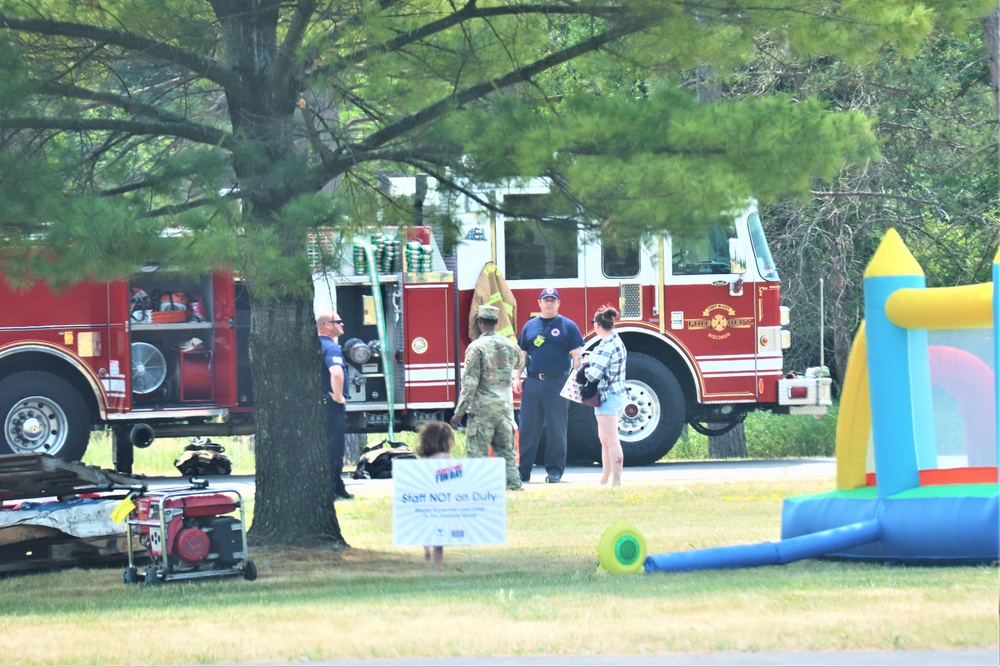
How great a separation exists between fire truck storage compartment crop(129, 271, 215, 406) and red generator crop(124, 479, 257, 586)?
22.7 ft

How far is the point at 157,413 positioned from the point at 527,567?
→ 25.1 ft

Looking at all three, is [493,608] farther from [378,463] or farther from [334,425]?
[378,463]

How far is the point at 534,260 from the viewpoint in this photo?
56.2ft

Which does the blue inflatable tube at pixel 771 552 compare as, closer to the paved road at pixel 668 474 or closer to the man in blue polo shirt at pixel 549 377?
the paved road at pixel 668 474

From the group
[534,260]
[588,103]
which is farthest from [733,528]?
[534,260]

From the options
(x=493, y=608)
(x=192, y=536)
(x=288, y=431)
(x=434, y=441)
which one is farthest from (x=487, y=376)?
(x=493, y=608)

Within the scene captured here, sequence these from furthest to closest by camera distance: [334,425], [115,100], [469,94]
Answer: [334,425]
[115,100]
[469,94]

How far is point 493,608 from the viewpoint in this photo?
7699 mm

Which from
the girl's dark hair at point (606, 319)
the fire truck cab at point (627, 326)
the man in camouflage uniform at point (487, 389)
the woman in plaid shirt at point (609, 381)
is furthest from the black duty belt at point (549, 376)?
the fire truck cab at point (627, 326)

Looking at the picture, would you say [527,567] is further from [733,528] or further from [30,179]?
[30,179]

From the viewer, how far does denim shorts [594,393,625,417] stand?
563 inches

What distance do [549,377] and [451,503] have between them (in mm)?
6050

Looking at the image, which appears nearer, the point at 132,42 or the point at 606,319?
the point at 132,42

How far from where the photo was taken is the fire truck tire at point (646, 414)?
56.0 feet
